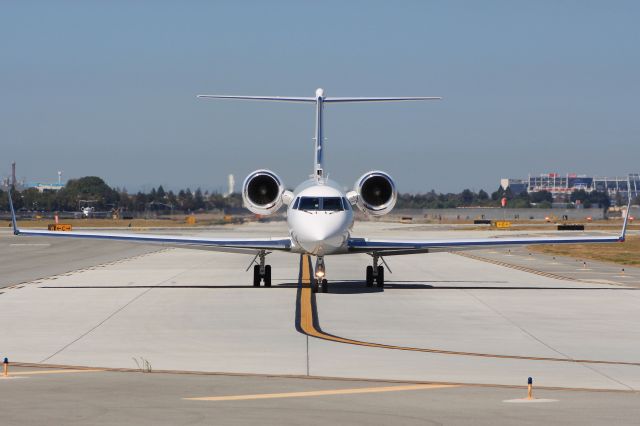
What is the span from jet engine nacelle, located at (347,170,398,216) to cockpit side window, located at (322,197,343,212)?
96.0 inches

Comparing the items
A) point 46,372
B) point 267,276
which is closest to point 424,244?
point 267,276

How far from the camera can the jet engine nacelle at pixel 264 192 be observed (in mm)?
32594

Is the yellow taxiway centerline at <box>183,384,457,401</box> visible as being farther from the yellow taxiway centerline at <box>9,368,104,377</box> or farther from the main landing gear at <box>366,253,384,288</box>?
the main landing gear at <box>366,253,384,288</box>

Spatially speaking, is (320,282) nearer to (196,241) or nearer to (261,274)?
(261,274)

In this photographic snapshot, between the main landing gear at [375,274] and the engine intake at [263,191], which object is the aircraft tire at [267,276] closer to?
the engine intake at [263,191]

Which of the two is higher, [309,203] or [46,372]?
[309,203]

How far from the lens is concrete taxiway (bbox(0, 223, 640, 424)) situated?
1478 centimetres

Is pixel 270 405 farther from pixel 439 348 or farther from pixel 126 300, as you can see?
pixel 126 300

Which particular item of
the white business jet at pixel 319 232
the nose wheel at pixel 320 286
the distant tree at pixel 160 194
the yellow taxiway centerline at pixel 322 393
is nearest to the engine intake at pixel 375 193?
the white business jet at pixel 319 232

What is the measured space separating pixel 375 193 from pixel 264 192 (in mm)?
3346

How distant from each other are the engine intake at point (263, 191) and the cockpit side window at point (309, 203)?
2.70 metres

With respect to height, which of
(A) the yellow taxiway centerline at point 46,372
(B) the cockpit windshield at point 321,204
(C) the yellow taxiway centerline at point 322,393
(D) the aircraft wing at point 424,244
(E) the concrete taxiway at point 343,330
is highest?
(B) the cockpit windshield at point 321,204

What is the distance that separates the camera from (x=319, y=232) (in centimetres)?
2908

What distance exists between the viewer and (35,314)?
77.5 ft
